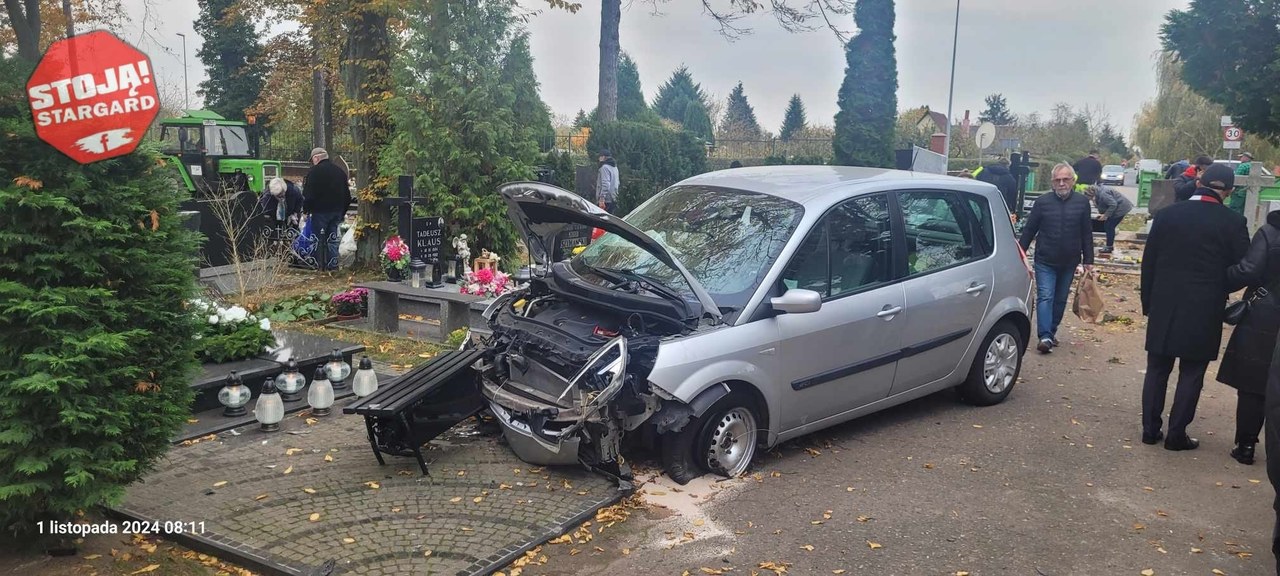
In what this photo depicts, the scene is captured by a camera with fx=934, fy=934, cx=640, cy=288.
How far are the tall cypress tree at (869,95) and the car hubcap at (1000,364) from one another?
17331 millimetres

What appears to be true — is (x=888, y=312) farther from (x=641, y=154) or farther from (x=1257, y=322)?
(x=641, y=154)

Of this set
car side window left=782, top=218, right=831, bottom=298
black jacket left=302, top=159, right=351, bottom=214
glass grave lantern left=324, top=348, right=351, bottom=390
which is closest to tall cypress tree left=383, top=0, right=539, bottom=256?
black jacket left=302, top=159, right=351, bottom=214

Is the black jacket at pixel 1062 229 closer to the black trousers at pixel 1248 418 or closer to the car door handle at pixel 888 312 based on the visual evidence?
the black trousers at pixel 1248 418

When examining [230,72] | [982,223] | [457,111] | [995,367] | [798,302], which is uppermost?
[230,72]

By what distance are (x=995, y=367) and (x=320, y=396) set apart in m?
4.94

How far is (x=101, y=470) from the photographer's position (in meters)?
3.88

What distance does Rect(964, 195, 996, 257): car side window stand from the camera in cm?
690

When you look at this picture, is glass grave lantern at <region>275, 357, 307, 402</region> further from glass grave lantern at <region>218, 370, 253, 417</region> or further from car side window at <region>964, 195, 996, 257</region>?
car side window at <region>964, 195, 996, 257</region>

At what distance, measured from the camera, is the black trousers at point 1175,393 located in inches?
239

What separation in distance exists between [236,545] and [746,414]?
2.76 metres

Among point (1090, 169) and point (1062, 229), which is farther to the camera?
point (1090, 169)

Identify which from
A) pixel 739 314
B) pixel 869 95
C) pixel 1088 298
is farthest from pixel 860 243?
pixel 869 95

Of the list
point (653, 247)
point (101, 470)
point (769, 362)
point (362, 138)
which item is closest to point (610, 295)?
point (653, 247)

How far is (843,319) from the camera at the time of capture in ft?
18.9
